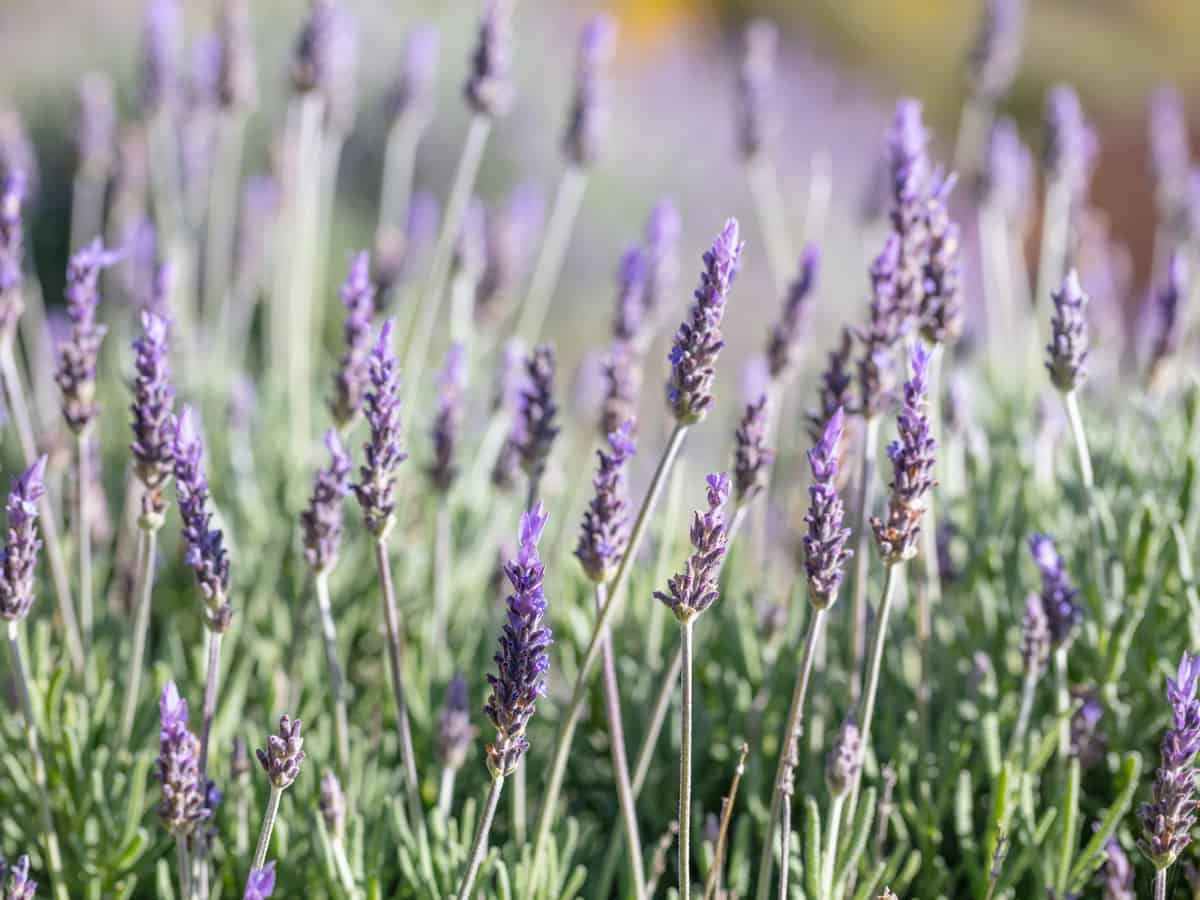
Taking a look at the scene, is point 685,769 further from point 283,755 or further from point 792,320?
point 792,320

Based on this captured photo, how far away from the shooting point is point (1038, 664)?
148 centimetres

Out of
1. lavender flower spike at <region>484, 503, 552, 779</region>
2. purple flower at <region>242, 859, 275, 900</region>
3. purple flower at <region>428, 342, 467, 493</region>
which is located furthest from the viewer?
purple flower at <region>428, 342, 467, 493</region>

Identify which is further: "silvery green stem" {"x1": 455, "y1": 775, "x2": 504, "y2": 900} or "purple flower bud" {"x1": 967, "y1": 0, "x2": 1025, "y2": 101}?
"purple flower bud" {"x1": 967, "y1": 0, "x2": 1025, "y2": 101}

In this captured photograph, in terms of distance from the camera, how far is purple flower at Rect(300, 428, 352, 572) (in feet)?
4.58

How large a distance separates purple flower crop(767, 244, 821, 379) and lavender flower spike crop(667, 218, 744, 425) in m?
0.60

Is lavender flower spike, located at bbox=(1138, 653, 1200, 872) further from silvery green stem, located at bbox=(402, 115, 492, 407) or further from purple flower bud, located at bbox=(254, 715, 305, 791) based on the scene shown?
silvery green stem, located at bbox=(402, 115, 492, 407)

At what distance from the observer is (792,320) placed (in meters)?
1.83

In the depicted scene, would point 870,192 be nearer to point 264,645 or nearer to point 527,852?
point 264,645

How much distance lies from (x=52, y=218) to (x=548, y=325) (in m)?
2.35

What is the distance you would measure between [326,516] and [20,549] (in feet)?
1.06

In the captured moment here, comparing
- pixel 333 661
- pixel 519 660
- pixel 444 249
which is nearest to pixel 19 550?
pixel 333 661

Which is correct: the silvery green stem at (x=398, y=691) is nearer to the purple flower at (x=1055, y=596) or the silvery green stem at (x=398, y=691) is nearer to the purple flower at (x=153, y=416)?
the purple flower at (x=153, y=416)

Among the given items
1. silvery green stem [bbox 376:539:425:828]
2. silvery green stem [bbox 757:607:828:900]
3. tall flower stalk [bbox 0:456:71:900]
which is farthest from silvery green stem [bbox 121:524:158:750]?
silvery green stem [bbox 757:607:828:900]

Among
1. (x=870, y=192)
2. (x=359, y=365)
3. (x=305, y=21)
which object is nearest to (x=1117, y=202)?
(x=870, y=192)
